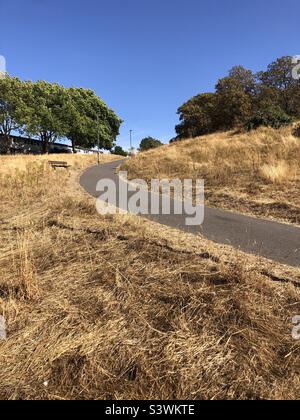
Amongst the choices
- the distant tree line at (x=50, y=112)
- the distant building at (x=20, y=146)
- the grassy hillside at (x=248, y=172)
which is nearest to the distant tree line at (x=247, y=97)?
the grassy hillside at (x=248, y=172)

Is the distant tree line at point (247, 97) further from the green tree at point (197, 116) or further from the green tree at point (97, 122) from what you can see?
the green tree at point (97, 122)

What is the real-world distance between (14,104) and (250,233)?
53.1 metres

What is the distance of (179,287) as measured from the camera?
3.87m

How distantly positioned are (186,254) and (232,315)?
1.73 m

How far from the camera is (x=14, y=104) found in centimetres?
5191

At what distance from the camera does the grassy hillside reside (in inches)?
401

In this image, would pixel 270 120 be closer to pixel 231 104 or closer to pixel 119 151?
pixel 231 104

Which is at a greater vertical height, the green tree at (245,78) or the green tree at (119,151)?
the green tree at (245,78)

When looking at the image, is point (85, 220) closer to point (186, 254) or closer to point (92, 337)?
point (186, 254)

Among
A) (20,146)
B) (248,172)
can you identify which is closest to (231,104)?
(248,172)

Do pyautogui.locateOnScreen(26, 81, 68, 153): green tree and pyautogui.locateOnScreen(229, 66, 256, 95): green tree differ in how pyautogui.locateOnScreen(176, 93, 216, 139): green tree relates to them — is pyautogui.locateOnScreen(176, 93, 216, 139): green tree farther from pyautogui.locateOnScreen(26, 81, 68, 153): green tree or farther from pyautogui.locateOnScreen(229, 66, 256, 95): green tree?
pyautogui.locateOnScreen(26, 81, 68, 153): green tree

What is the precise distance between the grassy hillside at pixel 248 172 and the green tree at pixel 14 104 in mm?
36749

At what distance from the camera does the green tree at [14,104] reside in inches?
2014
